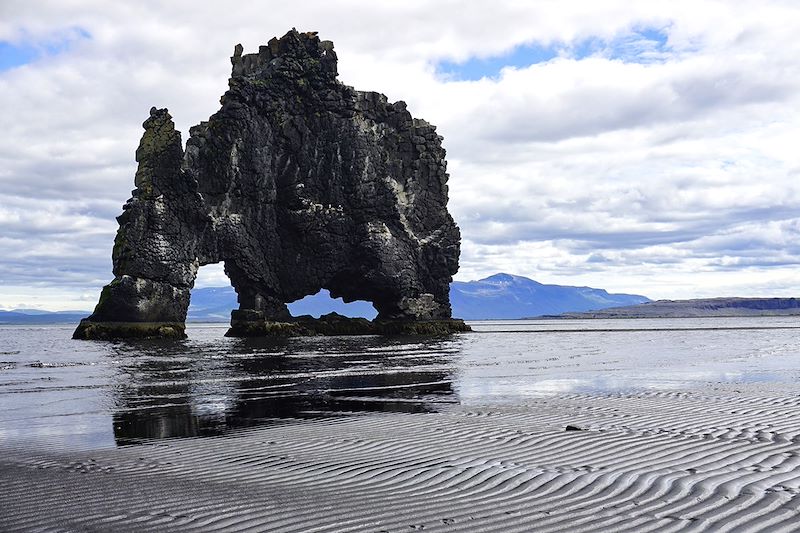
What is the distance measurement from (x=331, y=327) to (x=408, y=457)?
8355 cm

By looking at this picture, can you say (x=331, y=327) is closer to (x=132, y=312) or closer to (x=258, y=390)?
(x=132, y=312)

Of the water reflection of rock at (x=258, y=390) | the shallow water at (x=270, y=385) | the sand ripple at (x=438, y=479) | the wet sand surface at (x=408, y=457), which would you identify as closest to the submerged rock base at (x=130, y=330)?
the shallow water at (x=270, y=385)

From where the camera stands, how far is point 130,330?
78188 mm

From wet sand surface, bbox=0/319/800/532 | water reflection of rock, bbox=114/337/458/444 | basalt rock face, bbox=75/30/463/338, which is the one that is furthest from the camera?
basalt rock face, bbox=75/30/463/338

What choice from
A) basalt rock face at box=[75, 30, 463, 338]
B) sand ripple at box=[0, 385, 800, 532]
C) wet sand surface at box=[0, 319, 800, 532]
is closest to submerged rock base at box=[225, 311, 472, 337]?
basalt rock face at box=[75, 30, 463, 338]

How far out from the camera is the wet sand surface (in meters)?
7.99

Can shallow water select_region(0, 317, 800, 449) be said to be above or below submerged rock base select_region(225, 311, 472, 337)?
below

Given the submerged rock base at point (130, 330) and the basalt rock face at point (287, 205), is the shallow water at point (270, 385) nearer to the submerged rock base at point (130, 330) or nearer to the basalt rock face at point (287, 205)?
the submerged rock base at point (130, 330)

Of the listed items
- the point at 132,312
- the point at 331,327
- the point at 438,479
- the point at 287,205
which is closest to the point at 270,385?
the point at 438,479

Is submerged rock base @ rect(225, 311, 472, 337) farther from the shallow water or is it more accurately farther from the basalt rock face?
the shallow water

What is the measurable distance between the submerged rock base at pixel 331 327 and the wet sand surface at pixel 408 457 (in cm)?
6046

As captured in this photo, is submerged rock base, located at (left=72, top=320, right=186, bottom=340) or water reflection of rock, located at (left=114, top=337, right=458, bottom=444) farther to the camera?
submerged rock base, located at (left=72, top=320, right=186, bottom=340)

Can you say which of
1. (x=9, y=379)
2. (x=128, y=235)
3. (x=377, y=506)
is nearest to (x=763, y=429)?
(x=377, y=506)

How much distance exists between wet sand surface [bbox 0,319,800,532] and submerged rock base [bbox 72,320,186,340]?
52.3 meters
